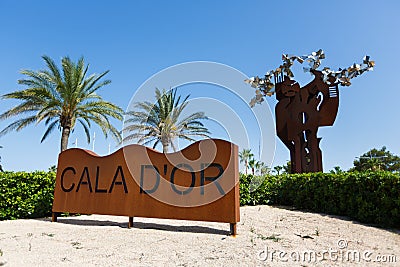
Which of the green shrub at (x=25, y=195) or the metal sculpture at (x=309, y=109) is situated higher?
the metal sculpture at (x=309, y=109)

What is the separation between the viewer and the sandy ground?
3969 mm

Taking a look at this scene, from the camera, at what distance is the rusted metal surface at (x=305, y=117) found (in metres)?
13.6

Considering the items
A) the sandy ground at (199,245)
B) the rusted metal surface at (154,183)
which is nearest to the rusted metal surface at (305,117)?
the sandy ground at (199,245)

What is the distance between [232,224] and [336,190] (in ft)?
14.1

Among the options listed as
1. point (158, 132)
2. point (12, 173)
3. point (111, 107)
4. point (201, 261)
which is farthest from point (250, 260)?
point (158, 132)

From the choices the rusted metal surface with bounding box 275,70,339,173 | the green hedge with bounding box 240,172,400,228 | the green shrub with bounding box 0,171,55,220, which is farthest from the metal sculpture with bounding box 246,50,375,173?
the green shrub with bounding box 0,171,55,220

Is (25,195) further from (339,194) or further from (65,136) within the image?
(65,136)

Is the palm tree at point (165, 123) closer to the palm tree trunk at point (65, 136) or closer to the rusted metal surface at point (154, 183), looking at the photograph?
the palm tree trunk at point (65, 136)

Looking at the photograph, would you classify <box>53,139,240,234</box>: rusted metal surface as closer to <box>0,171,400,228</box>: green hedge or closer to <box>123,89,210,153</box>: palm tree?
<box>0,171,400,228</box>: green hedge

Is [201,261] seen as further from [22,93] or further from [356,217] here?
[22,93]

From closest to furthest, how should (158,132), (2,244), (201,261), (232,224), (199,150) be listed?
1. (201,261)
2. (2,244)
3. (232,224)
4. (199,150)
5. (158,132)

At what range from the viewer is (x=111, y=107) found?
664 inches

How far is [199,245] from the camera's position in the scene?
4.65 m

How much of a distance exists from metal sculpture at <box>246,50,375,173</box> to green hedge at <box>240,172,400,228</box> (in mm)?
3932
